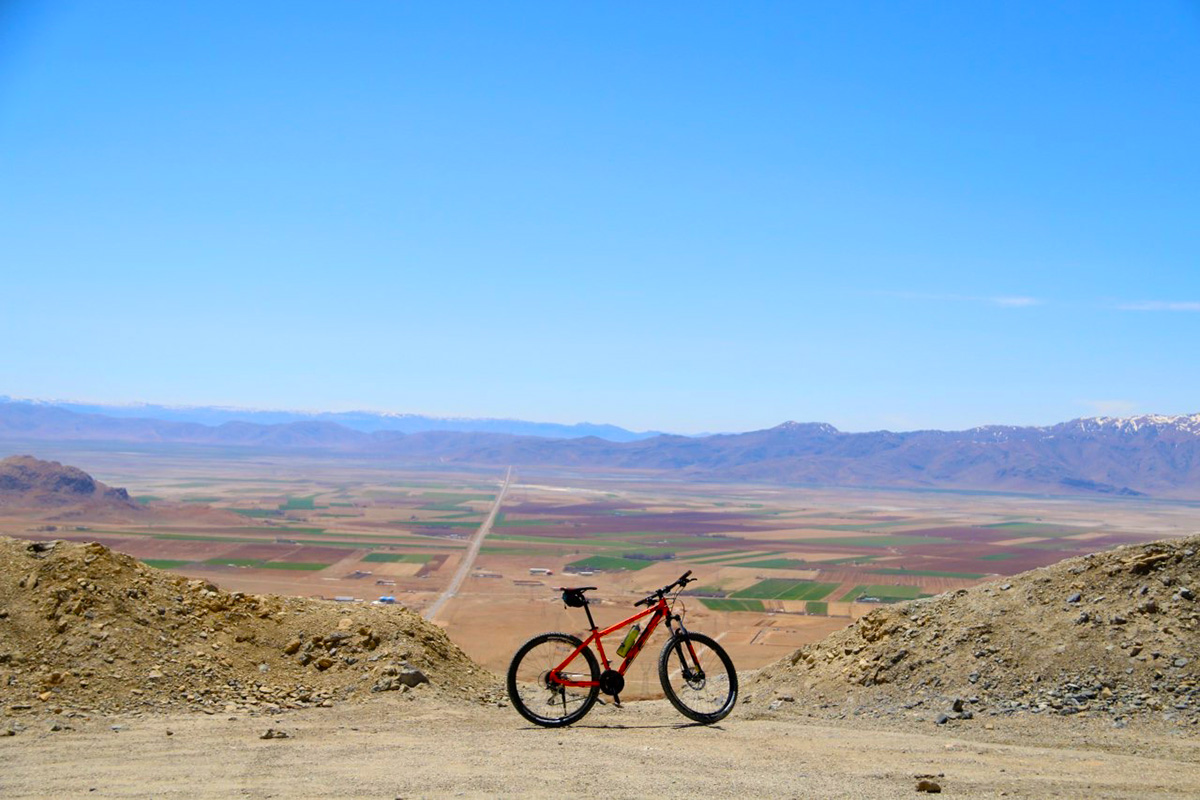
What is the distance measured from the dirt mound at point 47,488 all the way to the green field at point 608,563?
65.8 metres

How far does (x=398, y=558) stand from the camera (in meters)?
86.4

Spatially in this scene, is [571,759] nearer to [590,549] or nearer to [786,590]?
[786,590]

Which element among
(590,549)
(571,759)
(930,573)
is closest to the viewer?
(571,759)

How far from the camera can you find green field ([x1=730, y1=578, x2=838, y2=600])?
2601 inches

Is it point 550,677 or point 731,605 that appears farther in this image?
point 731,605

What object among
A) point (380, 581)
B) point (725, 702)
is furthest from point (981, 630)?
point (380, 581)

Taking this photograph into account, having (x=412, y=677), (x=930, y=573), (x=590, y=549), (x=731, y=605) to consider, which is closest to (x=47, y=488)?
(x=590, y=549)

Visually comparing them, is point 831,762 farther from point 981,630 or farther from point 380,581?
point 380,581

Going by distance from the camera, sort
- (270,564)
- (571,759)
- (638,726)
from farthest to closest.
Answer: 1. (270,564)
2. (638,726)
3. (571,759)

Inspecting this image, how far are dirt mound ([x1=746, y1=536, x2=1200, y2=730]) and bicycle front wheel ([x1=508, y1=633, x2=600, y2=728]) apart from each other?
3.41 meters

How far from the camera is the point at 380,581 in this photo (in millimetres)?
68875

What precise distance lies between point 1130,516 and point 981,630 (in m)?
182

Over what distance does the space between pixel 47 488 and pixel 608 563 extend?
261 ft

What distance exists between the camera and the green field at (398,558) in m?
83.2
